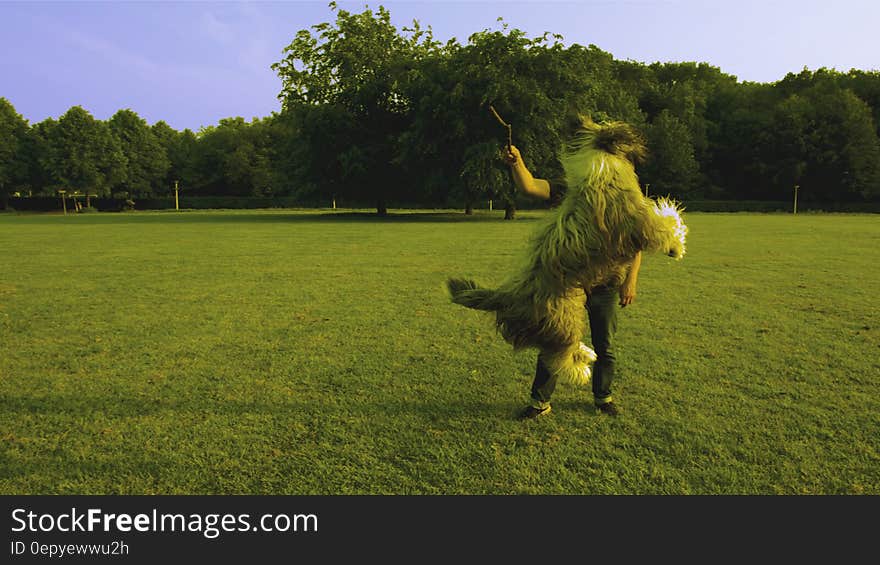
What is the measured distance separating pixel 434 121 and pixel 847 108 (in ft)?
A: 163

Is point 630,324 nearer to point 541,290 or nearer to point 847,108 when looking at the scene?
point 541,290

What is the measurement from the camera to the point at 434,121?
38.3 meters

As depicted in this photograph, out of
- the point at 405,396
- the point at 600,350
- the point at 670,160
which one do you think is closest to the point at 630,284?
the point at 600,350

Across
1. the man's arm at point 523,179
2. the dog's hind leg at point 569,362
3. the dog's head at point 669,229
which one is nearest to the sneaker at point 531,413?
the dog's hind leg at point 569,362

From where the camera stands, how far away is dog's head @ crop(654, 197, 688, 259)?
420cm

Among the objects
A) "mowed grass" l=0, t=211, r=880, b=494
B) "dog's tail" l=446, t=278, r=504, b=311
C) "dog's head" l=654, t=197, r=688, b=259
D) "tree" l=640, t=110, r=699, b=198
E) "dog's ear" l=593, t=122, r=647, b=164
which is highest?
"tree" l=640, t=110, r=699, b=198

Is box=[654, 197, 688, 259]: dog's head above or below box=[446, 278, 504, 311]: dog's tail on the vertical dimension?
above

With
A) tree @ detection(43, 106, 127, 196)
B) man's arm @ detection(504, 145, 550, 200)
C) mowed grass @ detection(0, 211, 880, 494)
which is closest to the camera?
mowed grass @ detection(0, 211, 880, 494)

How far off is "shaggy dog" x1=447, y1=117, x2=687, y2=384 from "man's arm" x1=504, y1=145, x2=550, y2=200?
7.8 inches

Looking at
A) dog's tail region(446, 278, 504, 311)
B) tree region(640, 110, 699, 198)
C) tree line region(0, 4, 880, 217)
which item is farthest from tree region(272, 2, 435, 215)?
dog's tail region(446, 278, 504, 311)

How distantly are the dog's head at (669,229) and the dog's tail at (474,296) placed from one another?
123 centimetres

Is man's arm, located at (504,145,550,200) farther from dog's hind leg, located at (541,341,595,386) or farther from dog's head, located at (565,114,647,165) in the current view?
dog's hind leg, located at (541,341,595,386)

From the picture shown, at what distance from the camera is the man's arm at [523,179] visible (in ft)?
13.7
